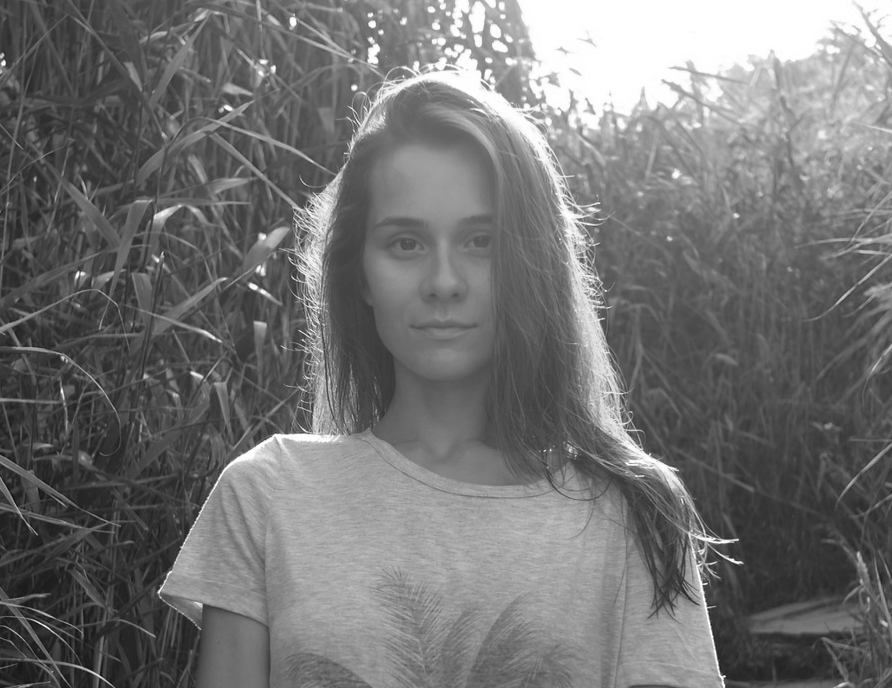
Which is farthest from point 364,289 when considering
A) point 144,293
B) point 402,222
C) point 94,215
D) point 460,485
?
point 94,215

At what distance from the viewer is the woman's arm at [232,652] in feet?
4.68

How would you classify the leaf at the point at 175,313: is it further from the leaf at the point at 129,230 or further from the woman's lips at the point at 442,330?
the woman's lips at the point at 442,330

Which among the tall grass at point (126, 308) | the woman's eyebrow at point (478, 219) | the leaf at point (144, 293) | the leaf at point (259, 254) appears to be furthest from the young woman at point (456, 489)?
the leaf at point (259, 254)

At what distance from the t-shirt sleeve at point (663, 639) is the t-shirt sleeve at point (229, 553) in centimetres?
42

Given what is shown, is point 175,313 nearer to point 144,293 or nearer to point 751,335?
point 144,293

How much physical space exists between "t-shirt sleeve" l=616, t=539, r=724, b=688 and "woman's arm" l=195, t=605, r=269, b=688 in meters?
0.41

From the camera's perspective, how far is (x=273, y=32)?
2.85 meters

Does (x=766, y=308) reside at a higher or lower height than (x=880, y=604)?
higher

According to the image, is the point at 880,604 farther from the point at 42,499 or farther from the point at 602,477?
the point at 42,499

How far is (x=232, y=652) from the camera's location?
144 cm

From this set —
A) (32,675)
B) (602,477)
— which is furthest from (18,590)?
(602,477)

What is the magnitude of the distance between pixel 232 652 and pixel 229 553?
11cm

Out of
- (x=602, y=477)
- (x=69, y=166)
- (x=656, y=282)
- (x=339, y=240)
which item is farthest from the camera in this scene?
(x=656, y=282)

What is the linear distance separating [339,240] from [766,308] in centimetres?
248
